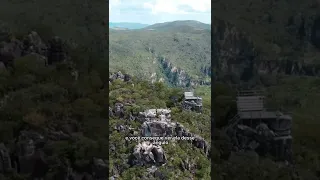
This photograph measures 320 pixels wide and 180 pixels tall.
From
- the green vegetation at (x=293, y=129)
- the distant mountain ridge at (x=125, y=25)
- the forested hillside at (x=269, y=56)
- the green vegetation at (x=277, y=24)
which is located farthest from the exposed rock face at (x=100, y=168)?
the green vegetation at (x=277, y=24)

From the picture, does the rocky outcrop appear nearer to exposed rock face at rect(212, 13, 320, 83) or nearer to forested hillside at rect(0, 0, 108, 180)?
exposed rock face at rect(212, 13, 320, 83)

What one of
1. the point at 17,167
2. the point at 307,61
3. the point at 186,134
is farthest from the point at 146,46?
the point at 17,167

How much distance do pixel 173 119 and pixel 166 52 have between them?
9.05 ft

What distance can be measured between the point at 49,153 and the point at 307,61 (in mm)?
7105

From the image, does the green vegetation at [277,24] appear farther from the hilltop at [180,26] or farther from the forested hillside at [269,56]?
the hilltop at [180,26]

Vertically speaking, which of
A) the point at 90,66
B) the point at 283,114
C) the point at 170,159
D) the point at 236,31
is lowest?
the point at 170,159

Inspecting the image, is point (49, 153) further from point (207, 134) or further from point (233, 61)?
point (233, 61)

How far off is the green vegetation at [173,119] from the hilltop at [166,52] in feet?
2.22

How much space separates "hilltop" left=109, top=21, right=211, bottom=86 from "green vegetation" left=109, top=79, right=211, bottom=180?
2.22ft

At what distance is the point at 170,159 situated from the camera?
1126cm

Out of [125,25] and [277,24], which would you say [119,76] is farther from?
[277,24]

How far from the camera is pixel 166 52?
1371cm

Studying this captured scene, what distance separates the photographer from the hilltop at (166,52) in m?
13.1

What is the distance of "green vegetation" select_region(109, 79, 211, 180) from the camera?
36.9 feet
